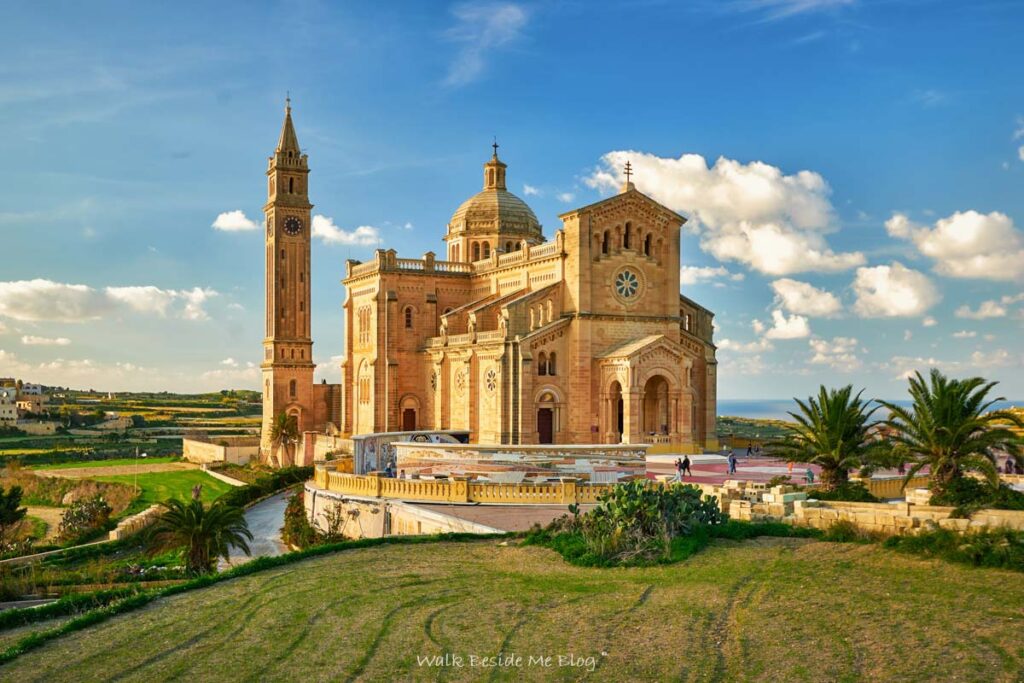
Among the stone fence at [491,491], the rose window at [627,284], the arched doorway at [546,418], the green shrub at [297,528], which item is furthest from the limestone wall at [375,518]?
the rose window at [627,284]

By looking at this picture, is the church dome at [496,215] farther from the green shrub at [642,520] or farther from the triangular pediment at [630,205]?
the green shrub at [642,520]

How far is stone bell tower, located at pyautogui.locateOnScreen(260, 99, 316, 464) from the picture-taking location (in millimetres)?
68000

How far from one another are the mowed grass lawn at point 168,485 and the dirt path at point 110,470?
1.94 metres

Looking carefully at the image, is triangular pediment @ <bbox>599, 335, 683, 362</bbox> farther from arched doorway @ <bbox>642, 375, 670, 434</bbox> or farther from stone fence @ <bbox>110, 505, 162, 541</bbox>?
stone fence @ <bbox>110, 505, 162, 541</bbox>

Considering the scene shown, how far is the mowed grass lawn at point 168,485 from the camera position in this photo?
167 ft

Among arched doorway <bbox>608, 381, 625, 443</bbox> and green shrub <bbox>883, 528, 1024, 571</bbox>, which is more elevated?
arched doorway <bbox>608, 381, 625, 443</bbox>

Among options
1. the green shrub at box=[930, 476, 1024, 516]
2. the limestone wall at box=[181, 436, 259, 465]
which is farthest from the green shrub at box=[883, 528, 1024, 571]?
the limestone wall at box=[181, 436, 259, 465]

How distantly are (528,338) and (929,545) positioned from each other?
28.6 metres

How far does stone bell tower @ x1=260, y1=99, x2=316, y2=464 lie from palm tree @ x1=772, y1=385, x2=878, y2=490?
154 ft

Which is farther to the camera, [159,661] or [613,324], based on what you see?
[613,324]

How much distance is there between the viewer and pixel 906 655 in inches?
514

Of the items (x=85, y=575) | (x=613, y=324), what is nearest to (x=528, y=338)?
(x=613, y=324)

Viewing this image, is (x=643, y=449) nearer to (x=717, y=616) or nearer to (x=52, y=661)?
(x=717, y=616)

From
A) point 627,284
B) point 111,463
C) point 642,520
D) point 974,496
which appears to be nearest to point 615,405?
point 627,284
